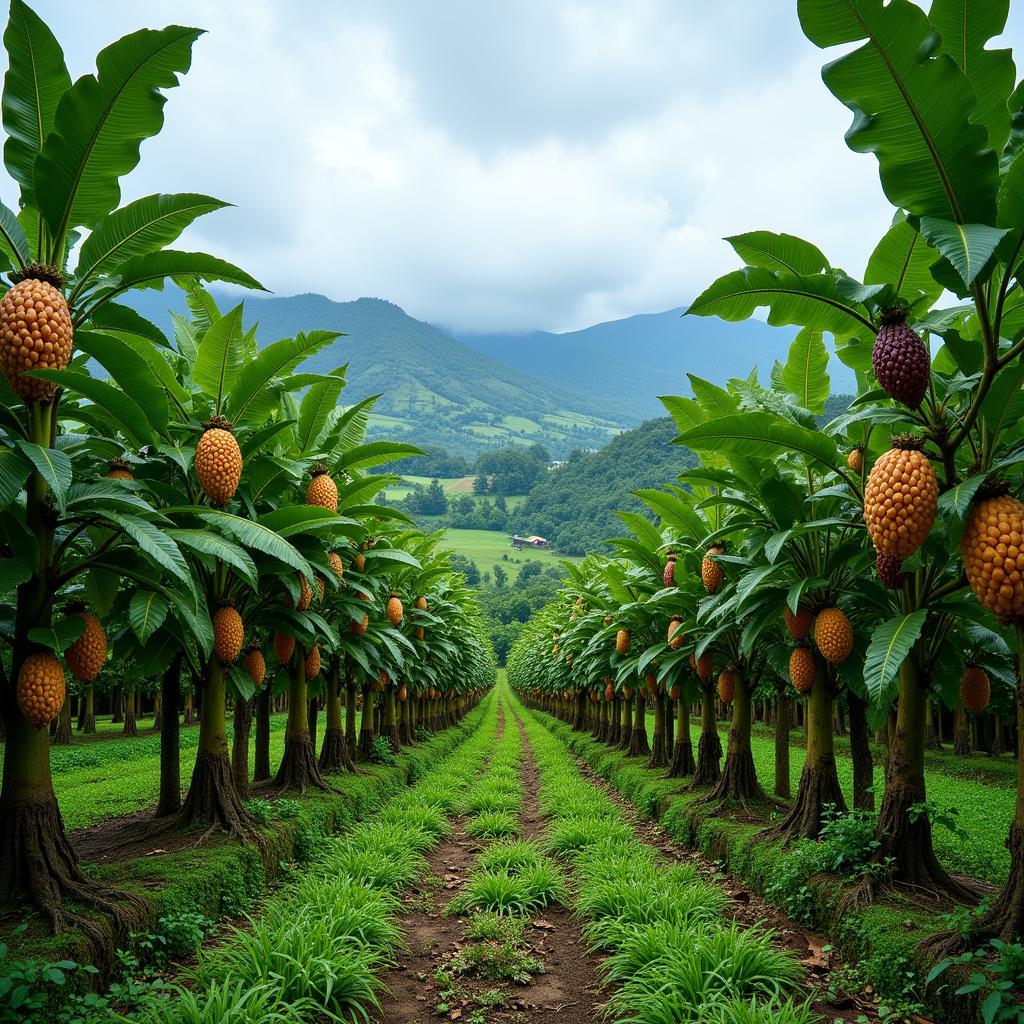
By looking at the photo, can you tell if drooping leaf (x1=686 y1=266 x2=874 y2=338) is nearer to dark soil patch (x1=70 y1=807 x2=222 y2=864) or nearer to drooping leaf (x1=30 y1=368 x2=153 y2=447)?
drooping leaf (x1=30 y1=368 x2=153 y2=447)

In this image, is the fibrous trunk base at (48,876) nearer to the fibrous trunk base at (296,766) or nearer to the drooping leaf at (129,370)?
the drooping leaf at (129,370)

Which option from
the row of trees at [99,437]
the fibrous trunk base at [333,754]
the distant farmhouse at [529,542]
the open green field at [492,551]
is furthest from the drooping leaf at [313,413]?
the distant farmhouse at [529,542]

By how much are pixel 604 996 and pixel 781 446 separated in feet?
13.8

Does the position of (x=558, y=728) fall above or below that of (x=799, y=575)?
below

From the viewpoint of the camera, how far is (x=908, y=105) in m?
3.46

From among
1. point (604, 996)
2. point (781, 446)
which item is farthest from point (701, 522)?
point (604, 996)

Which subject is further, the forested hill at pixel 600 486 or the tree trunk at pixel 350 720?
the forested hill at pixel 600 486

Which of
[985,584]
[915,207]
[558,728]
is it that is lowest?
[558,728]

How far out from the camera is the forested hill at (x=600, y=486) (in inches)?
2591

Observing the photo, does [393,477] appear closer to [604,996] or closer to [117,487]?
[117,487]

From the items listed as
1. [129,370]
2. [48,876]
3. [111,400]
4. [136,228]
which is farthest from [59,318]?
[48,876]

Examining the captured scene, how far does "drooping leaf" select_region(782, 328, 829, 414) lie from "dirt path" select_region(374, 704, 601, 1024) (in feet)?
17.2

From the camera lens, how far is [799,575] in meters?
6.78

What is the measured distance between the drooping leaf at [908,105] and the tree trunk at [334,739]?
417 inches
